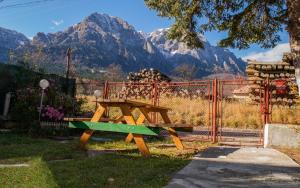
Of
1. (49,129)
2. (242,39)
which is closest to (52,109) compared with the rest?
(49,129)

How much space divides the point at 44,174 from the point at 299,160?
560cm

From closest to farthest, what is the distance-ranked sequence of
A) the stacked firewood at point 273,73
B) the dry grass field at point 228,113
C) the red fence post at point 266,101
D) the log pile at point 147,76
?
the red fence post at point 266,101 < the dry grass field at point 228,113 < the stacked firewood at point 273,73 < the log pile at point 147,76

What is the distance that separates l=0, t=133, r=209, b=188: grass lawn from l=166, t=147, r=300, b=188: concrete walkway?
0.92 feet

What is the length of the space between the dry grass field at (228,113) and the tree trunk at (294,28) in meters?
11.1

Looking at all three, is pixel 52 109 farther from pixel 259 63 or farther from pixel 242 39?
pixel 259 63

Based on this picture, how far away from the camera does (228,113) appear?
2239 cm

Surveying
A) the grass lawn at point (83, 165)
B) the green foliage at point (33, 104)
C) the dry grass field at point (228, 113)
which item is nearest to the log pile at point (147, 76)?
the dry grass field at point (228, 113)

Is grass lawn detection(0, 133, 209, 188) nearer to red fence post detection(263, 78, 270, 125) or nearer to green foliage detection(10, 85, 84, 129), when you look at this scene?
green foliage detection(10, 85, 84, 129)

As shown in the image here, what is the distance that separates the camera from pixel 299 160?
9.85 m

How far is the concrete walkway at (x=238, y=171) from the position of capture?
668 centimetres

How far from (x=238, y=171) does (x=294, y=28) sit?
2628mm

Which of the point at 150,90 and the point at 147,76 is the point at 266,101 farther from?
the point at 147,76

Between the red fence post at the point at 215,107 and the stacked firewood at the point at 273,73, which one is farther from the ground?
the stacked firewood at the point at 273,73

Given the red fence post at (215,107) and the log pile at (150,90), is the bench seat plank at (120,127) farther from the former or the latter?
the log pile at (150,90)
